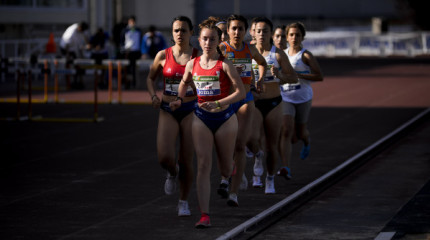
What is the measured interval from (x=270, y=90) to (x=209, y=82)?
2.20 metres

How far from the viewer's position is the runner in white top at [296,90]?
39.9 feet

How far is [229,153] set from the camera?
368 inches

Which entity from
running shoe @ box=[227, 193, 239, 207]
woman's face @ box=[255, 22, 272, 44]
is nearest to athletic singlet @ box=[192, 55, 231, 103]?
running shoe @ box=[227, 193, 239, 207]

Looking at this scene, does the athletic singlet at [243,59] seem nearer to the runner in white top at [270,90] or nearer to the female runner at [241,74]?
the female runner at [241,74]

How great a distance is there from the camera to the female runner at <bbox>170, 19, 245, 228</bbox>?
9031 mm

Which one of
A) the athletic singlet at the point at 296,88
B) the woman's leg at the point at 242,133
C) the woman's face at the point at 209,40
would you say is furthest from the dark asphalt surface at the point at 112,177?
the woman's face at the point at 209,40

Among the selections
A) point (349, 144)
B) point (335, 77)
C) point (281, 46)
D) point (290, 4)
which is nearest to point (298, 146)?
point (349, 144)

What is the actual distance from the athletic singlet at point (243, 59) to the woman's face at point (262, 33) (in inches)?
24.4

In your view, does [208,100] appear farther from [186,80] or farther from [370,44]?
[370,44]

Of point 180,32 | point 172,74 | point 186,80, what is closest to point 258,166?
point 172,74

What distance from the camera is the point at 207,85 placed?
9.09 meters

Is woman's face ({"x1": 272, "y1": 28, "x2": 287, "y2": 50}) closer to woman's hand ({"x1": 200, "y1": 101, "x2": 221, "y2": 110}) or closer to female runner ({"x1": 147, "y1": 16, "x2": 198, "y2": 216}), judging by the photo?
female runner ({"x1": 147, "y1": 16, "x2": 198, "y2": 216})

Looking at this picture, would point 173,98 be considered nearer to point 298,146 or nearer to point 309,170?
point 309,170

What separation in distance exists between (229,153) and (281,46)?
3198 mm
